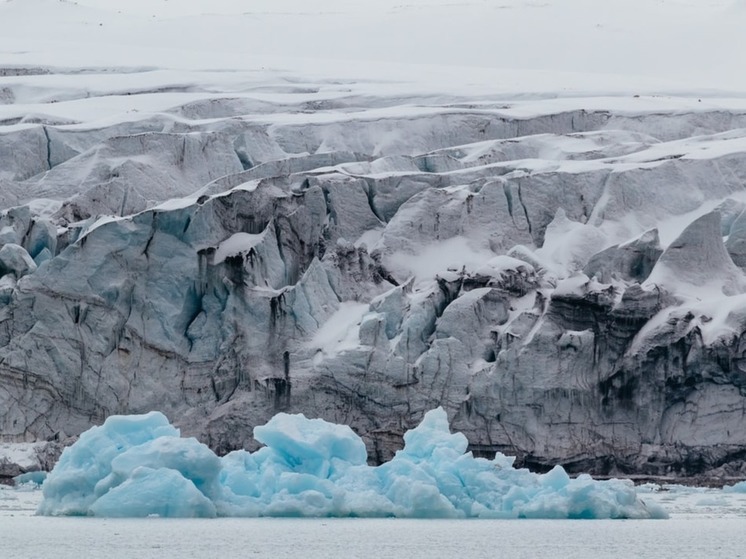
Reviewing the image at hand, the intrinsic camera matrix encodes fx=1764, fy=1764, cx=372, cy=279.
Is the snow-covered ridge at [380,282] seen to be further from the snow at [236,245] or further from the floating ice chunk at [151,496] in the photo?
the floating ice chunk at [151,496]

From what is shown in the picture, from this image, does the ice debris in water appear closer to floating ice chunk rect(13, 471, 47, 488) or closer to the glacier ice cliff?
the glacier ice cliff

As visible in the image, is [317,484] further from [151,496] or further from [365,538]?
[151,496]

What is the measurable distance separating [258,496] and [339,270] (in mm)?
10305

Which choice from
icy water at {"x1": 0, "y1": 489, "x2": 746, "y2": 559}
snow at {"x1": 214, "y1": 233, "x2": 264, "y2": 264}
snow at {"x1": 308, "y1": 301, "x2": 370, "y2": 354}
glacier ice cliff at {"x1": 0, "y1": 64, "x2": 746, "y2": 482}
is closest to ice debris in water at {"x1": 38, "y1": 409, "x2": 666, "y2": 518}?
icy water at {"x1": 0, "y1": 489, "x2": 746, "y2": 559}

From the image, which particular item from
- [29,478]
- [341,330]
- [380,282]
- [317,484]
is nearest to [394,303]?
[341,330]

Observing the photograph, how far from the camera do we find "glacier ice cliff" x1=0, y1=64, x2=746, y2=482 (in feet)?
120

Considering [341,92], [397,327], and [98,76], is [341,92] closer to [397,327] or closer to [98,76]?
[98,76]

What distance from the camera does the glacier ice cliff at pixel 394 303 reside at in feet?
120

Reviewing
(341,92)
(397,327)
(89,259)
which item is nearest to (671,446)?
(397,327)

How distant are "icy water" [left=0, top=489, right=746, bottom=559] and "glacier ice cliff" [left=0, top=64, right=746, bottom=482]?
17.1ft

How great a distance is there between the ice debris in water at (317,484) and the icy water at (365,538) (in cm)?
30

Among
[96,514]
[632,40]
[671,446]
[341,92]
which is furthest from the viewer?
[632,40]

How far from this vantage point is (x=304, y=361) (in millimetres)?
37344

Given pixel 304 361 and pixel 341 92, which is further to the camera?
pixel 341 92
